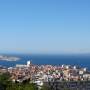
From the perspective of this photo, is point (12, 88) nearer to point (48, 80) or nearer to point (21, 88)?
point (21, 88)

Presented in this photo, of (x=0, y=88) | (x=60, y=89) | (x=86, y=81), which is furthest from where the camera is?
(x=86, y=81)

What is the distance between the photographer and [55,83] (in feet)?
178

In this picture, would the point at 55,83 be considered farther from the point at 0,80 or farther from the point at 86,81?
the point at 0,80

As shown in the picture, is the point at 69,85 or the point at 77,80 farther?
the point at 77,80

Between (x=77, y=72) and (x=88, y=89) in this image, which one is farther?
(x=77, y=72)

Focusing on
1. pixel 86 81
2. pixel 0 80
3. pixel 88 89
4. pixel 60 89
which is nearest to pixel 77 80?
pixel 86 81

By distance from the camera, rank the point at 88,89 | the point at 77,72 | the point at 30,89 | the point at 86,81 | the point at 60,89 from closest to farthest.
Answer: the point at 30,89 → the point at 60,89 → the point at 88,89 → the point at 86,81 → the point at 77,72

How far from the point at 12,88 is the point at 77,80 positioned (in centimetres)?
2898

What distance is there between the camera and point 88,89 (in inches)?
2110

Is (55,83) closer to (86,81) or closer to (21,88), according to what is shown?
(86,81)

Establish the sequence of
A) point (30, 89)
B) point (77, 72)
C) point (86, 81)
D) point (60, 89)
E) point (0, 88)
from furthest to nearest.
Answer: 1. point (77, 72)
2. point (86, 81)
3. point (60, 89)
4. point (0, 88)
5. point (30, 89)

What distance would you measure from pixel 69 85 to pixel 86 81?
3.74m

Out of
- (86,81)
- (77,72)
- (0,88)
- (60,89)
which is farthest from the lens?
(77,72)

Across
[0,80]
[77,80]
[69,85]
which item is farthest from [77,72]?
[0,80]
